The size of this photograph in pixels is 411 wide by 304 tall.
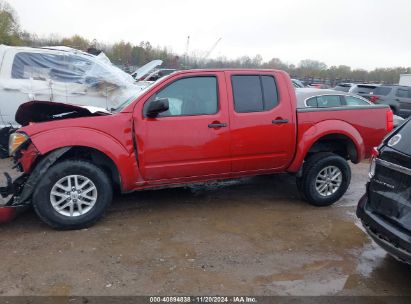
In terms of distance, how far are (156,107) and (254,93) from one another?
4.46 feet

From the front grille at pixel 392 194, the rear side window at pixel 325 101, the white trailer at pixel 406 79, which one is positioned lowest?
the white trailer at pixel 406 79

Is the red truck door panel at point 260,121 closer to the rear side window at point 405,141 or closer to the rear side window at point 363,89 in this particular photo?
the rear side window at point 405,141

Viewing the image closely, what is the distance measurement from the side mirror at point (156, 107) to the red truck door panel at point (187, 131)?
65 millimetres

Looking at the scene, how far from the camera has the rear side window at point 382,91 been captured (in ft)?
57.6

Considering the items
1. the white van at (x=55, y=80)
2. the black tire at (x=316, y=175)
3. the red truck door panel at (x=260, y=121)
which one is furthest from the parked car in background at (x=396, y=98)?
the red truck door panel at (x=260, y=121)

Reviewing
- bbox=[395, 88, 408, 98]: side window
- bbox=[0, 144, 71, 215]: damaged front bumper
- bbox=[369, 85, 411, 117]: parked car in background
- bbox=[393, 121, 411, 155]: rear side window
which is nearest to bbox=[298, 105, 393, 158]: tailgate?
bbox=[393, 121, 411, 155]: rear side window

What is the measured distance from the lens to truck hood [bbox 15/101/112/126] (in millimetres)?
4641

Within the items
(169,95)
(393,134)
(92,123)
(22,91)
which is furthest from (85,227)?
(22,91)

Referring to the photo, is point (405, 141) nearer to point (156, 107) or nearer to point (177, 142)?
point (177, 142)

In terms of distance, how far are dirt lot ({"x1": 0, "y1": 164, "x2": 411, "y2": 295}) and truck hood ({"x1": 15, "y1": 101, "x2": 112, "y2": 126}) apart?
3.92 ft

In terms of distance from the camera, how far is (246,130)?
16.6 ft

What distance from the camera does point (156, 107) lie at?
14.9 feet

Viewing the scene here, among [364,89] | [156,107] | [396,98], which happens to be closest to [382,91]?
[396,98]

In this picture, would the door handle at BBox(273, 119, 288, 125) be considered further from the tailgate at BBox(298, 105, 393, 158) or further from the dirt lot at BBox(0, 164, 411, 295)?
the dirt lot at BBox(0, 164, 411, 295)
